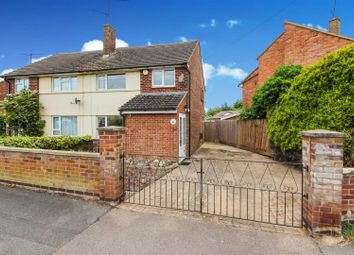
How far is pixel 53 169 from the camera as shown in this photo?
5461 mm

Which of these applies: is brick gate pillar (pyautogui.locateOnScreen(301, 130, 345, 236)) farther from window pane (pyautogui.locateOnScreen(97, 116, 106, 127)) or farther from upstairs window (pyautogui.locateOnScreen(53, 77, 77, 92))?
upstairs window (pyautogui.locateOnScreen(53, 77, 77, 92))

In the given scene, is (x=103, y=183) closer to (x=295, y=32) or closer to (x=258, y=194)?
(x=258, y=194)

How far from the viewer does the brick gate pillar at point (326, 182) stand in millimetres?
3492

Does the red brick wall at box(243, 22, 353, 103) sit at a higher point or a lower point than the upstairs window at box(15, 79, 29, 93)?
higher

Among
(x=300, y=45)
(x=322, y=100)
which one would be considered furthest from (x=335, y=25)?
(x=322, y=100)

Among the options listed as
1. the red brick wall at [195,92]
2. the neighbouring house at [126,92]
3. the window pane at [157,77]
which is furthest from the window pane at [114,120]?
the red brick wall at [195,92]

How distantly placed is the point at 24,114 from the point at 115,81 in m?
6.13

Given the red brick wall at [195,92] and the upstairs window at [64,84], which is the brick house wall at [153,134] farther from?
the upstairs window at [64,84]

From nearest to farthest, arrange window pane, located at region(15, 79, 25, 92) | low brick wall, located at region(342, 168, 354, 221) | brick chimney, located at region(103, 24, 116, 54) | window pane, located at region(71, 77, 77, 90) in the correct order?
low brick wall, located at region(342, 168, 354, 221) → window pane, located at region(71, 77, 77, 90) → brick chimney, located at region(103, 24, 116, 54) → window pane, located at region(15, 79, 25, 92)

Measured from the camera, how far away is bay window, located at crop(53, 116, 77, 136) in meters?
13.7

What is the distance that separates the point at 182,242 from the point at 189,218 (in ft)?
2.86

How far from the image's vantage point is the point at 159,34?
19500 millimetres

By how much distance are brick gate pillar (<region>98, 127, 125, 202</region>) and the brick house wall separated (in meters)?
4.99

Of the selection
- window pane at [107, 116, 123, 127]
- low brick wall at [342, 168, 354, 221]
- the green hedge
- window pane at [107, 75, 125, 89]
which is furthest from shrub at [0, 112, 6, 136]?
low brick wall at [342, 168, 354, 221]
